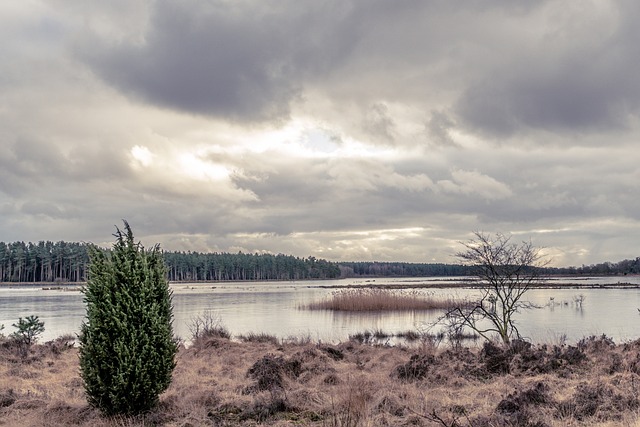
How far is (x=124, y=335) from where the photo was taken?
30.1ft

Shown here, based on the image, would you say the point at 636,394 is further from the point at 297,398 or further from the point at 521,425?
the point at 297,398

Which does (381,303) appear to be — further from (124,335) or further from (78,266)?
(78,266)

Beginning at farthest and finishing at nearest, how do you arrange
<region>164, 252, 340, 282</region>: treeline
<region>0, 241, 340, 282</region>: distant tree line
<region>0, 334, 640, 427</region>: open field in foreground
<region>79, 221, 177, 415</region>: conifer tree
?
<region>164, 252, 340, 282</region>: treeline → <region>0, 241, 340, 282</region>: distant tree line → <region>0, 334, 640, 427</region>: open field in foreground → <region>79, 221, 177, 415</region>: conifer tree

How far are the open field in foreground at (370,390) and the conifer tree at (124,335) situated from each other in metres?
0.47

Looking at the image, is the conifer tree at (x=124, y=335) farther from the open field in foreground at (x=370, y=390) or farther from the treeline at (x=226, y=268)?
the treeline at (x=226, y=268)

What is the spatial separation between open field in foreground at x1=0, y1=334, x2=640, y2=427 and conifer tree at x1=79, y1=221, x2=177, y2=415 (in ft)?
1.55

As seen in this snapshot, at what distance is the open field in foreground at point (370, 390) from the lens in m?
9.43

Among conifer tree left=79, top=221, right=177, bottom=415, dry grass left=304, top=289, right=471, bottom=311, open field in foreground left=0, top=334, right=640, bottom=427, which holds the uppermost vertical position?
conifer tree left=79, top=221, right=177, bottom=415

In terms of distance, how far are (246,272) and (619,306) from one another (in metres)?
153

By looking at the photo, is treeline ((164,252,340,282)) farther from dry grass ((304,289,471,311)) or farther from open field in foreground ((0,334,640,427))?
open field in foreground ((0,334,640,427))

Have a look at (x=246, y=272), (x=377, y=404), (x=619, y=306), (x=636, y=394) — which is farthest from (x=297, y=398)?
(x=246, y=272)

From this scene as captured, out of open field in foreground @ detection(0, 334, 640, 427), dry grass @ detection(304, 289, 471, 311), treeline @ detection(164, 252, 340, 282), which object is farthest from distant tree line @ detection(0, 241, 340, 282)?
open field in foreground @ detection(0, 334, 640, 427)

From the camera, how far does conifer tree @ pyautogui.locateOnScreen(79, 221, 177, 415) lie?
9.17 m

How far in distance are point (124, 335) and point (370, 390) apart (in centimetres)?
506
